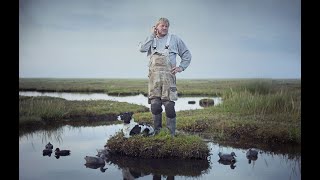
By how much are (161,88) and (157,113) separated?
27cm

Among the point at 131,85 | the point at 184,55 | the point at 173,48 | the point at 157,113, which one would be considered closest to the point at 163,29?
the point at 173,48

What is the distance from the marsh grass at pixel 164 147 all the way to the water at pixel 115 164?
7 centimetres

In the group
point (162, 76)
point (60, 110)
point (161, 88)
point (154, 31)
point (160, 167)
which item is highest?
point (154, 31)

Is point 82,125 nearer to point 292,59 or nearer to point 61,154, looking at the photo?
point 61,154

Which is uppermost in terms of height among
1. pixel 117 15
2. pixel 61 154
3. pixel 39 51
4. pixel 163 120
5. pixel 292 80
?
pixel 117 15

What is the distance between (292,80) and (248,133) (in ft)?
2.55

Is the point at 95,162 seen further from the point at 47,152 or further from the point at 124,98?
the point at 124,98

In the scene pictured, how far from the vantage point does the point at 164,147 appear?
488 centimetres

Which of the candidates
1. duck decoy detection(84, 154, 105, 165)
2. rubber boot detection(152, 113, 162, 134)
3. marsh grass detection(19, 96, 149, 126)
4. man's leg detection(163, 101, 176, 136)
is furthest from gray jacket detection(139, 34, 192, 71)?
duck decoy detection(84, 154, 105, 165)

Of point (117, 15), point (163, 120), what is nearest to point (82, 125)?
point (163, 120)

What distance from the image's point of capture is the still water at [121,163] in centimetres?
477

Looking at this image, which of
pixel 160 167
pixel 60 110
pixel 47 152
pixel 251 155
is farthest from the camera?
pixel 60 110

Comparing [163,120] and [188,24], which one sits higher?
[188,24]

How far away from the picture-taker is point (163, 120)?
5.11m
